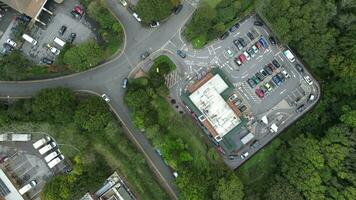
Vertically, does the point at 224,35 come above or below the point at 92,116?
below

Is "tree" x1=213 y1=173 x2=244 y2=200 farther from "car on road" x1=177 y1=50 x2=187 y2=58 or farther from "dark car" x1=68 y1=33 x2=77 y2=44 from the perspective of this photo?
"dark car" x1=68 y1=33 x2=77 y2=44

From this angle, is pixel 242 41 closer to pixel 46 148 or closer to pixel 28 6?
pixel 28 6

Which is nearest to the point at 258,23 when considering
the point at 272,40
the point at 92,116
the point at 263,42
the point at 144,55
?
the point at 263,42

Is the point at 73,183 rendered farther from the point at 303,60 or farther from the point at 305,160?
the point at 303,60

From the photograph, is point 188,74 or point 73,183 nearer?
point 73,183

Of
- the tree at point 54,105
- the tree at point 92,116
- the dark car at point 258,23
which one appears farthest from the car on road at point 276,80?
the tree at point 54,105

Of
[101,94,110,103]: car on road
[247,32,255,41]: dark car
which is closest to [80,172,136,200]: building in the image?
[101,94,110,103]: car on road

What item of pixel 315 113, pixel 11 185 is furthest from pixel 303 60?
pixel 11 185
